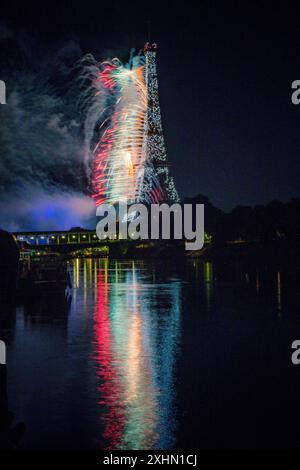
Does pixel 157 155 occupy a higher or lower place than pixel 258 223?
higher

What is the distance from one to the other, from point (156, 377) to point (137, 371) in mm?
890

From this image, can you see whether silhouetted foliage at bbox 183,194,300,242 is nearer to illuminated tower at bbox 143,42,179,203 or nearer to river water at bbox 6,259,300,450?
illuminated tower at bbox 143,42,179,203

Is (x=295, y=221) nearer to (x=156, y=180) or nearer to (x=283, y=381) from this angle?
(x=156, y=180)

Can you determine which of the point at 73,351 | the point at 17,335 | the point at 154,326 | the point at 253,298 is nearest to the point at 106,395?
the point at 73,351

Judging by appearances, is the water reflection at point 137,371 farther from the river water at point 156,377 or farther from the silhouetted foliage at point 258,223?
the silhouetted foliage at point 258,223

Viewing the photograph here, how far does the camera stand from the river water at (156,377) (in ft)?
41.7

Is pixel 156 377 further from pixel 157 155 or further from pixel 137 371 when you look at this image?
pixel 157 155

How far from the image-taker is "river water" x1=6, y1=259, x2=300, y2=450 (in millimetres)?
12703

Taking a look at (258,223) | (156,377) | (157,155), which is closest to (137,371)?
(156,377)

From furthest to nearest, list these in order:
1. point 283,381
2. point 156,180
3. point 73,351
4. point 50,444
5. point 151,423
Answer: point 156,180
point 73,351
point 283,381
point 151,423
point 50,444

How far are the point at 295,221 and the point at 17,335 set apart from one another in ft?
283

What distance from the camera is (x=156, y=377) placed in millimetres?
17375

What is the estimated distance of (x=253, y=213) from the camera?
393ft
